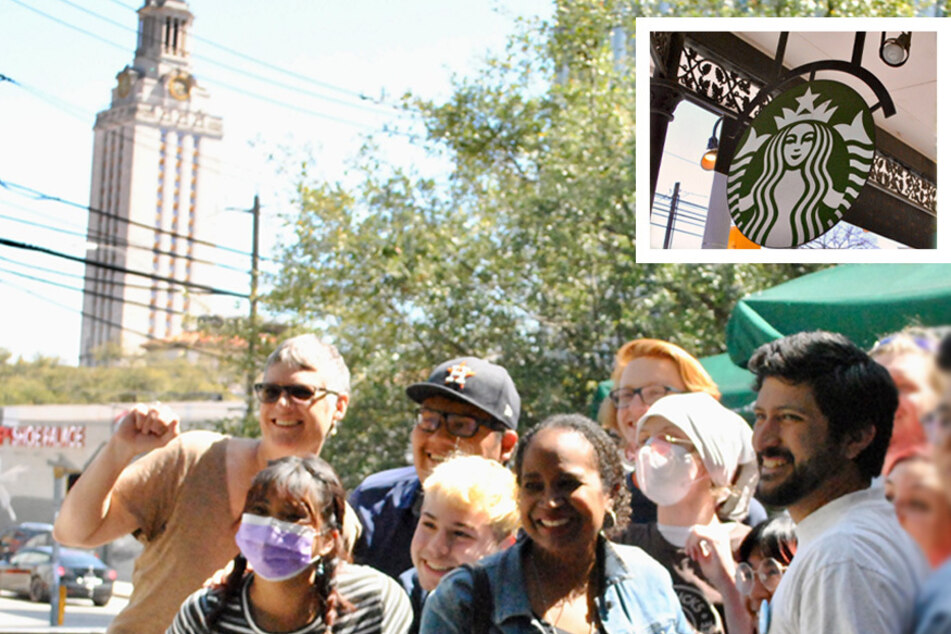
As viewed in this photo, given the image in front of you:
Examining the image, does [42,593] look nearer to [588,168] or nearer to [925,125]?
[588,168]

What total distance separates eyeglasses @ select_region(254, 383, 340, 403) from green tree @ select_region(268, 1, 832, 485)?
263 inches

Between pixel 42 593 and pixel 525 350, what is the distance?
58.8ft

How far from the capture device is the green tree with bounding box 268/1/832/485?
1061 cm

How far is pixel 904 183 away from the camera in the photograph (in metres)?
3.41

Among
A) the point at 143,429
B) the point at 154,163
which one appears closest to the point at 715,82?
the point at 143,429

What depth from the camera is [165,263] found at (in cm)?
10794

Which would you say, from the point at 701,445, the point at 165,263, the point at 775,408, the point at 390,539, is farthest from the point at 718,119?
the point at 165,263

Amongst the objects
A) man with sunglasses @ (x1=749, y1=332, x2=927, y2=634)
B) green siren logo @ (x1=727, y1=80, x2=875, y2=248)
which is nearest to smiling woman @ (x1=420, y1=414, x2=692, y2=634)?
man with sunglasses @ (x1=749, y1=332, x2=927, y2=634)

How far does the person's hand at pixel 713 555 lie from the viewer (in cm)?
305

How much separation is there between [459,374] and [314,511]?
915 mm

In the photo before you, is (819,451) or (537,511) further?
(537,511)

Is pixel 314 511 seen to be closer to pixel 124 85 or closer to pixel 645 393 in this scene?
pixel 645 393

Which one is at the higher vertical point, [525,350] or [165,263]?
[165,263]

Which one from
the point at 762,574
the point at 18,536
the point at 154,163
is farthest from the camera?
the point at 154,163
